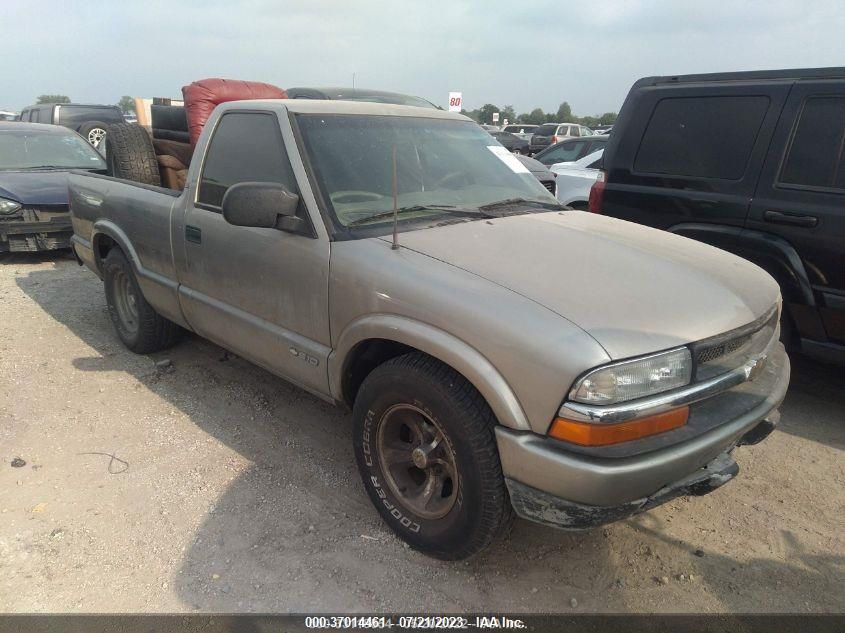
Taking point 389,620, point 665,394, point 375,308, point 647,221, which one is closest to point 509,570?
point 389,620

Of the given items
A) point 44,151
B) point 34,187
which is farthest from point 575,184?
point 44,151

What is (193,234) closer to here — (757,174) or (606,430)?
(606,430)

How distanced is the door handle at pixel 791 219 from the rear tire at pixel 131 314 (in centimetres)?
422

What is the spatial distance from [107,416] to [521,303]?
116 inches

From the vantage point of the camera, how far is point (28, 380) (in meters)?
4.26

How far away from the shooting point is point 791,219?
3.70m

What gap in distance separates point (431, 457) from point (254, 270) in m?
1.39

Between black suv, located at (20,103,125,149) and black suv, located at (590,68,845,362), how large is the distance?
13463 millimetres

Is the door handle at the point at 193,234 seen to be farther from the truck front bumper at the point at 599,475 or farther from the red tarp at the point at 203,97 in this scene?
the truck front bumper at the point at 599,475

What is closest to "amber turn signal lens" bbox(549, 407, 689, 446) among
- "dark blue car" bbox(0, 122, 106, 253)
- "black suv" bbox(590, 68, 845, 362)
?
"black suv" bbox(590, 68, 845, 362)

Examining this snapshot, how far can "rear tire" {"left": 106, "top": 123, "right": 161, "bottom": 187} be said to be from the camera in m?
→ 4.71

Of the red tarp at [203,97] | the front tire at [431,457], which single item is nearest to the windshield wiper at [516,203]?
the front tire at [431,457]

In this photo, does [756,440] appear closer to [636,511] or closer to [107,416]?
[636,511]

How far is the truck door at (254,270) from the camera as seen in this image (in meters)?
2.85
